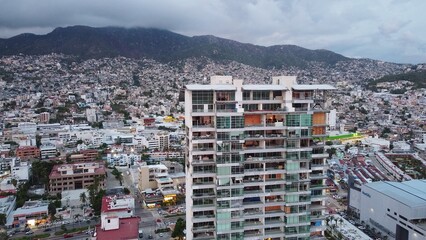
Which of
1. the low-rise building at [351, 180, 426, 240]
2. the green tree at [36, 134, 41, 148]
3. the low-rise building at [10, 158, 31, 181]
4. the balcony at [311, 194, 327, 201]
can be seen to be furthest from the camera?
the green tree at [36, 134, 41, 148]

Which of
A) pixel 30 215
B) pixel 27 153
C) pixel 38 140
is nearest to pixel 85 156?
pixel 27 153

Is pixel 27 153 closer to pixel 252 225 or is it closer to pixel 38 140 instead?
pixel 38 140

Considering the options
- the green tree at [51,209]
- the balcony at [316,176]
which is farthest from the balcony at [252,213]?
the green tree at [51,209]

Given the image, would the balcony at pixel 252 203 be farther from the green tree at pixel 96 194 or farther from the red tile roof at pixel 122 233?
the green tree at pixel 96 194

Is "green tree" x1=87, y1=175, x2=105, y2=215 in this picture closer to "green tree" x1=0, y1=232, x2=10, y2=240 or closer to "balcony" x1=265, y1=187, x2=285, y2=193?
"green tree" x1=0, y1=232, x2=10, y2=240

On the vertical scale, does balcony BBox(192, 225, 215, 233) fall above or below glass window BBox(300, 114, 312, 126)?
below

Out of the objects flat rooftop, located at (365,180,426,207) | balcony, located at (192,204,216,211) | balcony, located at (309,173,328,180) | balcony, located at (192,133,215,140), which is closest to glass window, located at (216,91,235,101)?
balcony, located at (192,133,215,140)
